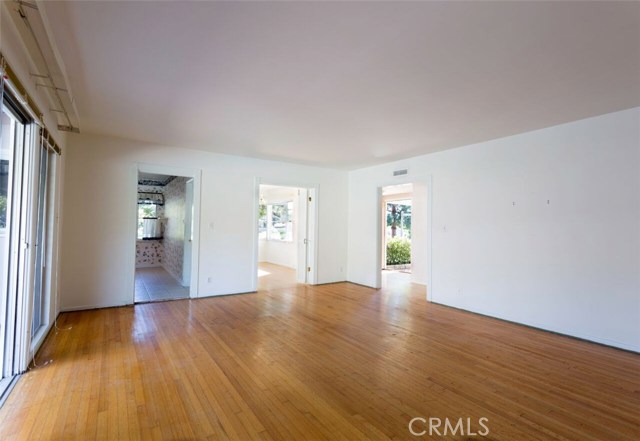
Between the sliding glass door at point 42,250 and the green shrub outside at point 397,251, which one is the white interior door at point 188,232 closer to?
the sliding glass door at point 42,250

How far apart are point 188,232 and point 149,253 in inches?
155

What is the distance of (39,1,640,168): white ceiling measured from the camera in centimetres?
185

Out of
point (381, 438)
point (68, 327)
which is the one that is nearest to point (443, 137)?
point (381, 438)

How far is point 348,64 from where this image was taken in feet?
7.84

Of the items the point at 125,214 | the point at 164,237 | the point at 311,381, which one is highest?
the point at 125,214

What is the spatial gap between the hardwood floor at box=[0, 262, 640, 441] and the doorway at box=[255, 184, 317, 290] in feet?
8.48

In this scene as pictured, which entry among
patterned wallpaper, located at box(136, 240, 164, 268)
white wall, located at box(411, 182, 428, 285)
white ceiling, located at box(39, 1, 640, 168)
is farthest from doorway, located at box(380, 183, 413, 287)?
patterned wallpaper, located at box(136, 240, 164, 268)

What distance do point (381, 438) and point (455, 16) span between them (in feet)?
8.41

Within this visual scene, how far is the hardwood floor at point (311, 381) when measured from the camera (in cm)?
196

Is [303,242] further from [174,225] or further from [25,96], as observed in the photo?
Result: [25,96]

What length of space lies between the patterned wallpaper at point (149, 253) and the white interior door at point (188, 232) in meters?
3.41

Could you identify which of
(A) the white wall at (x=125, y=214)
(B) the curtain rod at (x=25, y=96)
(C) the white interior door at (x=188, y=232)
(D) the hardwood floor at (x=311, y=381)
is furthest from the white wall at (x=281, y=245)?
(B) the curtain rod at (x=25, y=96)

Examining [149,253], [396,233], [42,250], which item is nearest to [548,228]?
[42,250]

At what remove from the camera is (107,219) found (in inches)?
179
